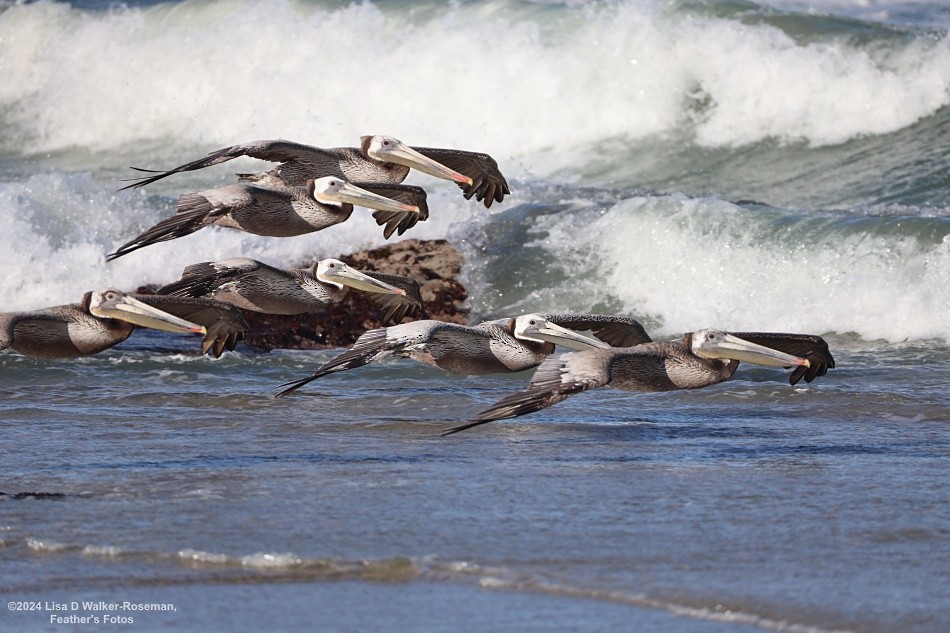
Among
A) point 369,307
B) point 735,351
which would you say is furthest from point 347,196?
point 369,307

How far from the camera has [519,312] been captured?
39.8 ft

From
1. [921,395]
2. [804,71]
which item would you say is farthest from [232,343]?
[804,71]

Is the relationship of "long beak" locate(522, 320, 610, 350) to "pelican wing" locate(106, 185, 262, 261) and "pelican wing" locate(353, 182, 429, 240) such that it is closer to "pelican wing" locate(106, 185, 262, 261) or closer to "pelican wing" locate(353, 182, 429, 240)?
"pelican wing" locate(353, 182, 429, 240)

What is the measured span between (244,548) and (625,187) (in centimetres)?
1066

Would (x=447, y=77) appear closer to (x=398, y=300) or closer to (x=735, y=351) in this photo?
(x=398, y=300)

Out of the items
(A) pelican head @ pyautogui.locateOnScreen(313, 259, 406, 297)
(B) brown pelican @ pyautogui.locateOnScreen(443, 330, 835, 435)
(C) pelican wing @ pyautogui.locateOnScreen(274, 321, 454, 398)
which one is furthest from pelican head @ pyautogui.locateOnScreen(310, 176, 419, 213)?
(B) brown pelican @ pyautogui.locateOnScreen(443, 330, 835, 435)

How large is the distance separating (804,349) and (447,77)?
38.9 feet

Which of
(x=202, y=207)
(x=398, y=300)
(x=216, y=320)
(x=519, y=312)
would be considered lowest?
(x=519, y=312)

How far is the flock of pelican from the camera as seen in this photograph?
7230 millimetres

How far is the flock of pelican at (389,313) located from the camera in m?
7.23

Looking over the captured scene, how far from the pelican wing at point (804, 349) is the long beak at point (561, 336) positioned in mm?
664

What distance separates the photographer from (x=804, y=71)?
16938 mm

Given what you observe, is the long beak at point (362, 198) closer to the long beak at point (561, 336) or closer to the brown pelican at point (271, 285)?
the brown pelican at point (271, 285)

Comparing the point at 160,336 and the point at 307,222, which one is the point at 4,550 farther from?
the point at 160,336
